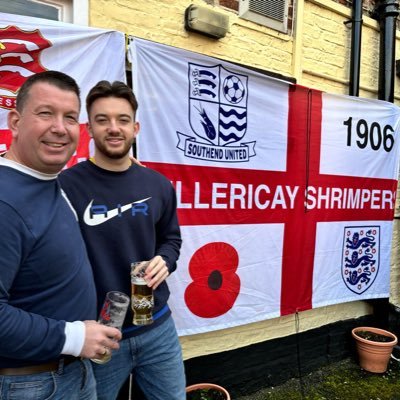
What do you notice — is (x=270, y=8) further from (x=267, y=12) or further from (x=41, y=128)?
(x=41, y=128)

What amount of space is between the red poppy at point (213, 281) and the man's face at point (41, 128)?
175cm

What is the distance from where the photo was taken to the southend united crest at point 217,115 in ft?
9.57

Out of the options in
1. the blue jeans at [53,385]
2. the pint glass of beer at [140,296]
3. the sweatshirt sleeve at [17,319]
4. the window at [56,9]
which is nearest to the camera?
the sweatshirt sleeve at [17,319]

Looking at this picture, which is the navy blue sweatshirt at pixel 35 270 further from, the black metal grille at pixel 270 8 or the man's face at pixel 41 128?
the black metal grille at pixel 270 8

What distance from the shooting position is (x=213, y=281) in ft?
10.3

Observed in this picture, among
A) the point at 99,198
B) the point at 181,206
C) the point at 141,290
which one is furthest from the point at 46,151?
the point at 181,206

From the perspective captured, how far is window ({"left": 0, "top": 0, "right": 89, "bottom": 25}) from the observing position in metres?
2.47

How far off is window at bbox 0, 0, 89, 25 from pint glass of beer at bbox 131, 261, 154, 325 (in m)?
1.73

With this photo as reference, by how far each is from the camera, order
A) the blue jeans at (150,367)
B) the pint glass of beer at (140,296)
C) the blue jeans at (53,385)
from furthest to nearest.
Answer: the blue jeans at (150,367) < the pint glass of beer at (140,296) < the blue jeans at (53,385)

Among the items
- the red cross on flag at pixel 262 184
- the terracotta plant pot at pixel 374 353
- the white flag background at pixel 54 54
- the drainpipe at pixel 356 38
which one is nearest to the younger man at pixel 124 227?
the white flag background at pixel 54 54

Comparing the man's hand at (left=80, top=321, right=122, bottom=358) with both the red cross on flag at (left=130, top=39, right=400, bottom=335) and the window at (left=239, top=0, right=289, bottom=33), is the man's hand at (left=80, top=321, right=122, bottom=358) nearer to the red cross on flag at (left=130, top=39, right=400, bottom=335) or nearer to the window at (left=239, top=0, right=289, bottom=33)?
the red cross on flag at (left=130, top=39, right=400, bottom=335)

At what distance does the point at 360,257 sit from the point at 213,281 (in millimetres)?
1809

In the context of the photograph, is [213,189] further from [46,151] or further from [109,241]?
[46,151]

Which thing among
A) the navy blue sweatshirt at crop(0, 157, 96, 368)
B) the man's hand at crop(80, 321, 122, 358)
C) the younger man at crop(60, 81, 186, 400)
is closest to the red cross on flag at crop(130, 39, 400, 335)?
the younger man at crop(60, 81, 186, 400)
